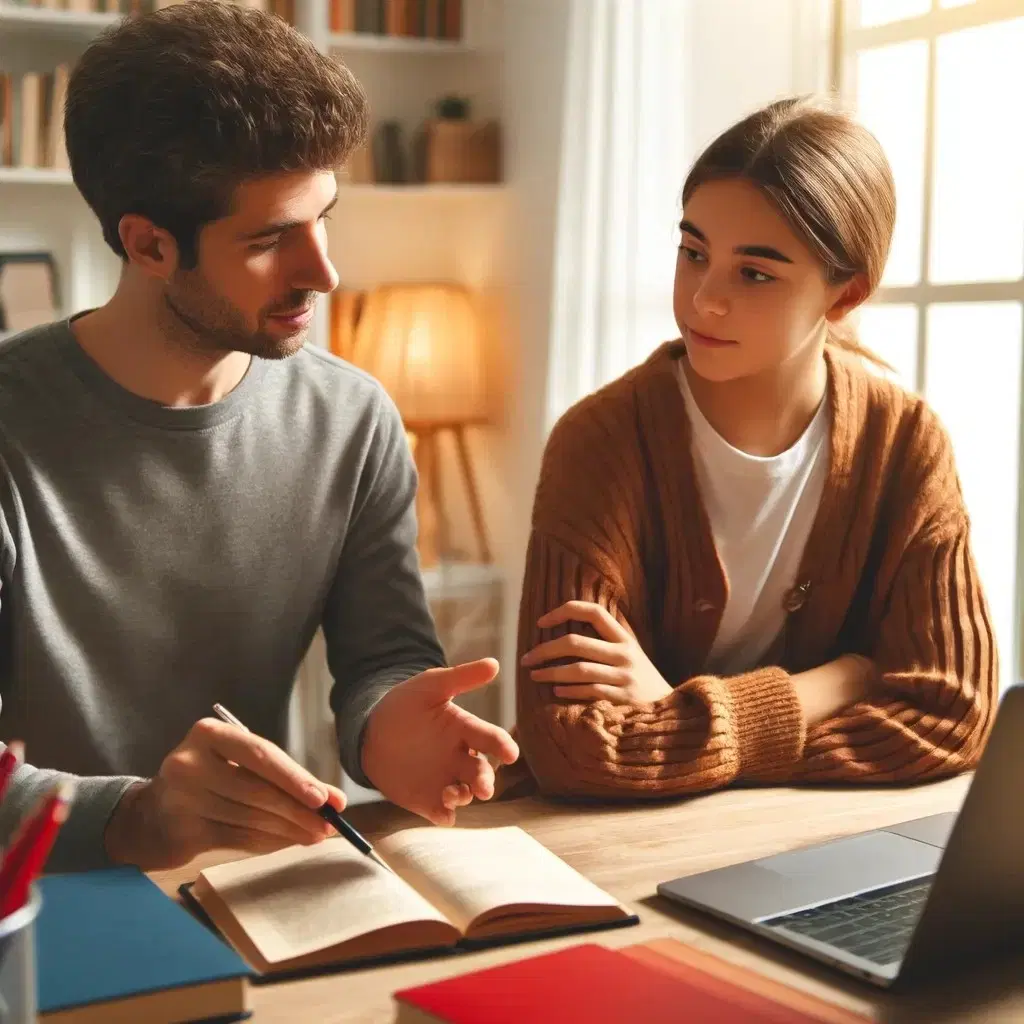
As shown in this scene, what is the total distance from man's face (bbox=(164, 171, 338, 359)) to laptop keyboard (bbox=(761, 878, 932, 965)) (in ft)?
2.45

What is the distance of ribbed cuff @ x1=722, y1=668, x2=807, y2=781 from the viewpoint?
4.40 ft

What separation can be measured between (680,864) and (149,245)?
80 centimetres

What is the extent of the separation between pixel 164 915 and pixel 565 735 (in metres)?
0.55

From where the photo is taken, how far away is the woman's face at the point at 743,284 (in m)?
1.50

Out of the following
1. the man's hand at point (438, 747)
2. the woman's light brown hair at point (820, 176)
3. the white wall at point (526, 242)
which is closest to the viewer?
the man's hand at point (438, 747)

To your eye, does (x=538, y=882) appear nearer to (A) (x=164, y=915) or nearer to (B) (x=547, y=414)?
(A) (x=164, y=915)

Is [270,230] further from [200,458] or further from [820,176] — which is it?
[820,176]

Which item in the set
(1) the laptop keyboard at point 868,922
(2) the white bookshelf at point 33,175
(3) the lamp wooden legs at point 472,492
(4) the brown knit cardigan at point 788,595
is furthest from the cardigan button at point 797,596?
(2) the white bookshelf at point 33,175

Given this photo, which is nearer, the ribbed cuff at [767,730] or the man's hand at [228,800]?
the man's hand at [228,800]

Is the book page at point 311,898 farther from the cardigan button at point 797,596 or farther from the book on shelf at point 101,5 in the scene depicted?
the book on shelf at point 101,5

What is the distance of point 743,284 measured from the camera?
1512 mm

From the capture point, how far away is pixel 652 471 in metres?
1.57

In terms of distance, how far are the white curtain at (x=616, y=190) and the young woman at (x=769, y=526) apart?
1.24m

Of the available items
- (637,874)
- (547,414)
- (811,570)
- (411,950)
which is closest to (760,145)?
(811,570)
